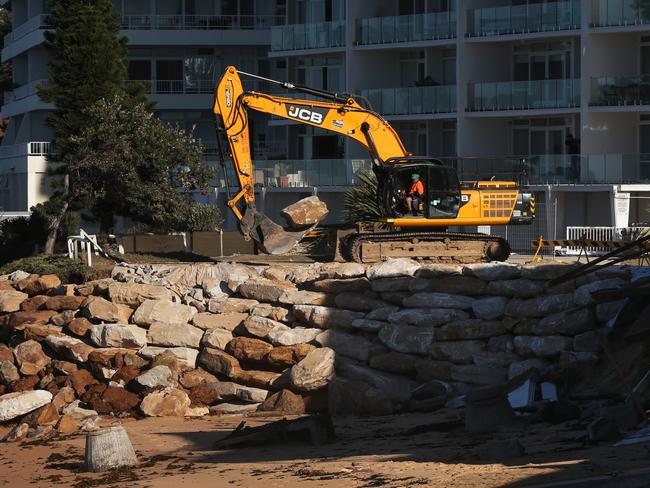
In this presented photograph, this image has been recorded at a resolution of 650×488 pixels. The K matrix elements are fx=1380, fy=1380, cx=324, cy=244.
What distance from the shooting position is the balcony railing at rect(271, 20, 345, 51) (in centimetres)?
4709

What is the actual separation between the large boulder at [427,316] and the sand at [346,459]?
283cm

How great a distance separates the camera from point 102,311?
24734 mm

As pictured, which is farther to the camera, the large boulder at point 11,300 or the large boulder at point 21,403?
the large boulder at point 11,300

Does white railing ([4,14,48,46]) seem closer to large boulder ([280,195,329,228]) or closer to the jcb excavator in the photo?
the jcb excavator

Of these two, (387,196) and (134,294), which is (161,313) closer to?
(134,294)

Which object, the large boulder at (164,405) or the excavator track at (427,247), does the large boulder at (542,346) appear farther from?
the excavator track at (427,247)

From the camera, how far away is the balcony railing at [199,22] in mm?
59188

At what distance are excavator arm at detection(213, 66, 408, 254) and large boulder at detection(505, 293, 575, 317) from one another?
343 inches

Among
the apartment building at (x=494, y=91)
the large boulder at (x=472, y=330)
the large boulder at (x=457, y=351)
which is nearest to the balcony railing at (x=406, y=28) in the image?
the apartment building at (x=494, y=91)

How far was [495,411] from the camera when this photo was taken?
17344 mm

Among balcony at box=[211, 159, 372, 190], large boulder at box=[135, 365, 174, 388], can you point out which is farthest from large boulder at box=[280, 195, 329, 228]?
balcony at box=[211, 159, 372, 190]

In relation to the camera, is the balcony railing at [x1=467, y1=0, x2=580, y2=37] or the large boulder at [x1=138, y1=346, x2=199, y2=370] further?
the balcony railing at [x1=467, y1=0, x2=580, y2=37]

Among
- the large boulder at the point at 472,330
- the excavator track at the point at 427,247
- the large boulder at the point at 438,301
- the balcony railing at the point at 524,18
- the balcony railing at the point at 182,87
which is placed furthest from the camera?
the balcony railing at the point at 182,87

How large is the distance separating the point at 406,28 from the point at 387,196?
16.3 m
